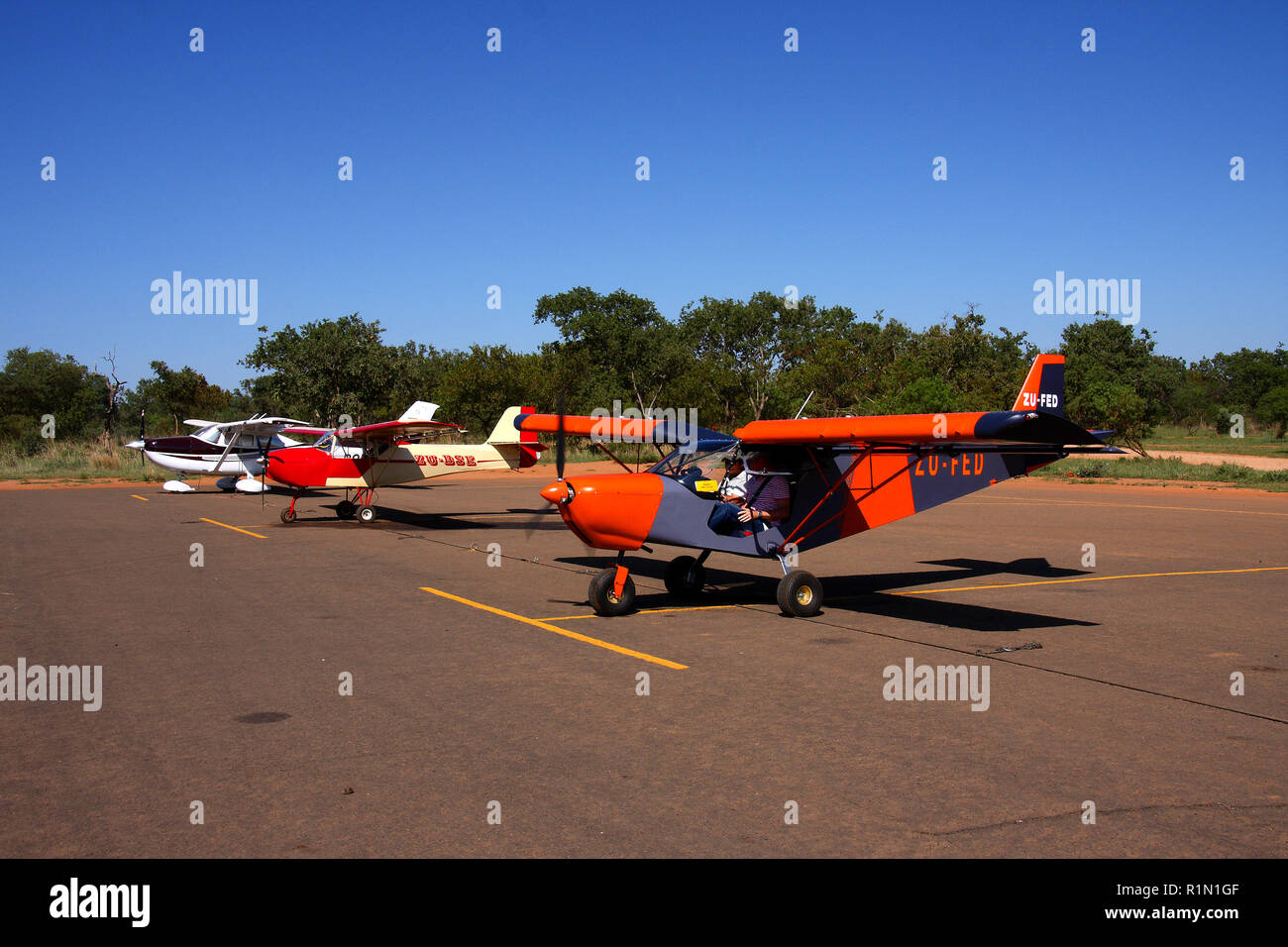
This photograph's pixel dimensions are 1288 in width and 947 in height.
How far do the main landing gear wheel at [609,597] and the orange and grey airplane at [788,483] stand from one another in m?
0.01

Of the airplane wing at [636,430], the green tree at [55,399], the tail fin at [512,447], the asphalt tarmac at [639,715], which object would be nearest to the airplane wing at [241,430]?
the tail fin at [512,447]

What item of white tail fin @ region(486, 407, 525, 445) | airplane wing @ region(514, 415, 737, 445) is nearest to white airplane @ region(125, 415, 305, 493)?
white tail fin @ region(486, 407, 525, 445)

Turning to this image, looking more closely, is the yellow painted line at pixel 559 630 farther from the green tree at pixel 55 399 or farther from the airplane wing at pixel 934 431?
the green tree at pixel 55 399

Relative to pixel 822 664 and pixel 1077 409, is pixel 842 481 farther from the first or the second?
pixel 1077 409

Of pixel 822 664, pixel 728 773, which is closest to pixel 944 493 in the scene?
pixel 822 664

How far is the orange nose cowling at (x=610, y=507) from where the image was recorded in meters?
10.0

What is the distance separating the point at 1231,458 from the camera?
169 feet

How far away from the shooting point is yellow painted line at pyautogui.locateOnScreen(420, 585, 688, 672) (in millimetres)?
8555

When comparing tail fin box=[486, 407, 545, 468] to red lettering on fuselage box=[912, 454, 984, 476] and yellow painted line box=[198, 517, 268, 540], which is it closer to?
yellow painted line box=[198, 517, 268, 540]

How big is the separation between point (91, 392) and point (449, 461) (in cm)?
7046

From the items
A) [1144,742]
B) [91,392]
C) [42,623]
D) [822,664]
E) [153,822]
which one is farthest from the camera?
[91,392]

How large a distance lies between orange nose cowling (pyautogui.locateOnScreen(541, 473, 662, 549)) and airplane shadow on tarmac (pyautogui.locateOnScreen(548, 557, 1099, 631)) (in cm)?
154

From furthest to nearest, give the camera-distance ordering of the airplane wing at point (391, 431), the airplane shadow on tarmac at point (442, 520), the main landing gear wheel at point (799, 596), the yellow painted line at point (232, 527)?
the airplane wing at point (391, 431) → the airplane shadow on tarmac at point (442, 520) → the yellow painted line at point (232, 527) → the main landing gear wheel at point (799, 596)

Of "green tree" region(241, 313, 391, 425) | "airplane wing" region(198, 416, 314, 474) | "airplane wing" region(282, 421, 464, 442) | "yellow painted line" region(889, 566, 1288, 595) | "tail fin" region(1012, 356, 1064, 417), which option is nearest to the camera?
"yellow painted line" region(889, 566, 1288, 595)
